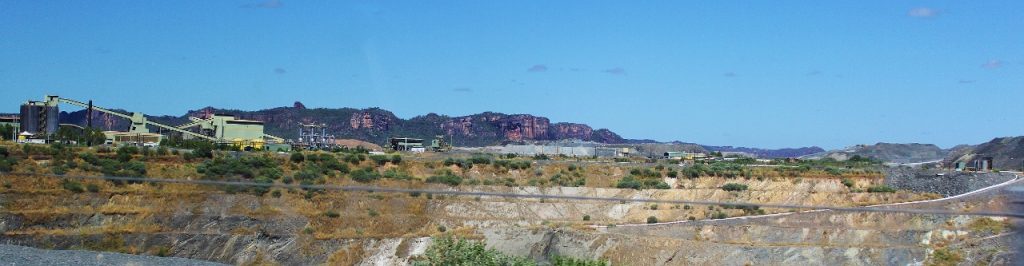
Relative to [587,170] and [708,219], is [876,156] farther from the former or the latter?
[708,219]

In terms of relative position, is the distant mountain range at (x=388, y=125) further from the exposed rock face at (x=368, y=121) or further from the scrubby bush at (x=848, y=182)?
the scrubby bush at (x=848, y=182)

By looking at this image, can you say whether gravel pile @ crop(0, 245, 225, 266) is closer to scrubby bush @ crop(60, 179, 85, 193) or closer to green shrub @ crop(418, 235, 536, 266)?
scrubby bush @ crop(60, 179, 85, 193)

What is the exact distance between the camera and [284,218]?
13023 mm

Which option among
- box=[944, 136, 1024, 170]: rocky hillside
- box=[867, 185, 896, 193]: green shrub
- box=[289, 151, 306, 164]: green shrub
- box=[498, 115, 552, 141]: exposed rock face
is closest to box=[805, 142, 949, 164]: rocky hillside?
box=[944, 136, 1024, 170]: rocky hillside

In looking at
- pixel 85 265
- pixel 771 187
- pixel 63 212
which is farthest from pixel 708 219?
pixel 771 187

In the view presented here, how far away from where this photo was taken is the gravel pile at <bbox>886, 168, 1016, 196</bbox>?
3384cm

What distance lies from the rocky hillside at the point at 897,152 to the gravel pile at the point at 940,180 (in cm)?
1612

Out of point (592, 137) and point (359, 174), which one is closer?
point (359, 174)

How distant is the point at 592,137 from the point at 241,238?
Answer: 69238 mm

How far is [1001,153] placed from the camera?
160 ft

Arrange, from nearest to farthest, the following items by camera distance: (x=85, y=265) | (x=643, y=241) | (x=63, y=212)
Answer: (x=85, y=265), (x=643, y=241), (x=63, y=212)

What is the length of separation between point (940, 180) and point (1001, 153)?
49.1 ft

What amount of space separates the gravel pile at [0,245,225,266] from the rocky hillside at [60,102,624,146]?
35.2m

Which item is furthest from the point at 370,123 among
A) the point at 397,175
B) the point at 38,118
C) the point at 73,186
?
the point at 73,186
